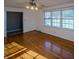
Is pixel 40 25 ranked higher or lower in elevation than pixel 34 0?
lower

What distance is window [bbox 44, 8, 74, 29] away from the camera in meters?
5.67

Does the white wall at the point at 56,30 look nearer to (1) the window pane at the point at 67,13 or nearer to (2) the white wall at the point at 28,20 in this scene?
(1) the window pane at the point at 67,13

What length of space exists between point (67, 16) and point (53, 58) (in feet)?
11.9

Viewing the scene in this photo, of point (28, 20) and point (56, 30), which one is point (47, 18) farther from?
point (28, 20)

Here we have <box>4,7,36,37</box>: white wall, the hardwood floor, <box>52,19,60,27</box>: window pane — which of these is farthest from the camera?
<box>4,7,36,37</box>: white wall

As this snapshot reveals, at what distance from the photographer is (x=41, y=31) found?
8.12 metres

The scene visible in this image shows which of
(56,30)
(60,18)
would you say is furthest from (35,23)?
(60,18)

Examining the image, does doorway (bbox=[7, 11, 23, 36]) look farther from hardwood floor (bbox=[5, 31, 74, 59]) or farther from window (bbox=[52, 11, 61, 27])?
window (bbox=[52, 11, 61, 27])

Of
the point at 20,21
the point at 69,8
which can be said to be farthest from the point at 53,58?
the point at 20,21

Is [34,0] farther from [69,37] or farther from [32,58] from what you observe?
[69,37]

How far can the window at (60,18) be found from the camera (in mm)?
5668

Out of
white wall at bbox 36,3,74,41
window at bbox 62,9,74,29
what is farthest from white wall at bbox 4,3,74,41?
window at bbox 62,9,74,29

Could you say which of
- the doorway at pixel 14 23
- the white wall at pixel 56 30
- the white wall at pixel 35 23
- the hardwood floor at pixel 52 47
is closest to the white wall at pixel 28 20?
the white wall at pixel 35 23

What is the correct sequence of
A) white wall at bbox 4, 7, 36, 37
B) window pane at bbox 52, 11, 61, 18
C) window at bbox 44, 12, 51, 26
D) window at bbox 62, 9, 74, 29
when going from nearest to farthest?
window at bbox 62, 9, 74, 29, window pane at bbox 52, 11, 61, 18, window at bbox 44, 12, 51, 26, white wall at bbox 4, 7, 36, 37
